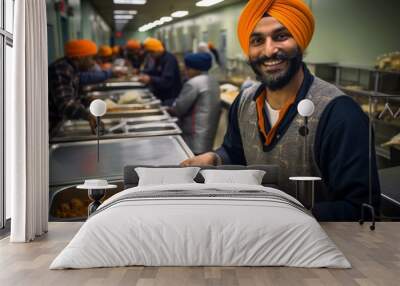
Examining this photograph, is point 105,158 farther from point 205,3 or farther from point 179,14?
point 205,3

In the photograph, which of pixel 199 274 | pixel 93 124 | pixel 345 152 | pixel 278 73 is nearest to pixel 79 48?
pixel 93 124

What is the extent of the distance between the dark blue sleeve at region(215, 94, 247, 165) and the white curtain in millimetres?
1825

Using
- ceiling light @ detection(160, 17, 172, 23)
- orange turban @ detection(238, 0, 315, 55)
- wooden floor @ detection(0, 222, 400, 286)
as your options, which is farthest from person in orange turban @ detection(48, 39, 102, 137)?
wooden floor @ detection(0, 222, 400, 286)

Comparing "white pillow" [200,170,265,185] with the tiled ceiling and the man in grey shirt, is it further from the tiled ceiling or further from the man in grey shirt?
the tiled ceiling

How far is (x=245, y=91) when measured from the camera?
6715mm

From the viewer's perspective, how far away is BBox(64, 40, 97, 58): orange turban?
6.85 meters

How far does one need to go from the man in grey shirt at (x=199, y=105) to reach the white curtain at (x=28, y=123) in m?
1.54

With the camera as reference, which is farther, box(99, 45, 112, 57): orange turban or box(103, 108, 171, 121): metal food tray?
box(99, 45, 112, 57): orange turban

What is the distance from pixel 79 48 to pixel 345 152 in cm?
291

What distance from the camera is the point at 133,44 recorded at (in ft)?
22.9

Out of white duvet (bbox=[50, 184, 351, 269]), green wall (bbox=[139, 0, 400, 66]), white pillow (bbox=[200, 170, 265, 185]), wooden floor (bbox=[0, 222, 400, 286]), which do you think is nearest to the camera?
wooden floor (bbox=[0, 222, 400, 286])

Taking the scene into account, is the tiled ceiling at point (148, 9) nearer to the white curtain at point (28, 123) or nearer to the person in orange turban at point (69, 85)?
the person in orange turban at point (69, 85)

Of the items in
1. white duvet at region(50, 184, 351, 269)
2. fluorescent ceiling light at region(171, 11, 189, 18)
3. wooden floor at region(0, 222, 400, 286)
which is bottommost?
wooden floor at region(0, 222, 400, 286)

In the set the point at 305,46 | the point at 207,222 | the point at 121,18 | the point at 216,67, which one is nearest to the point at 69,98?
the point at 121,18
